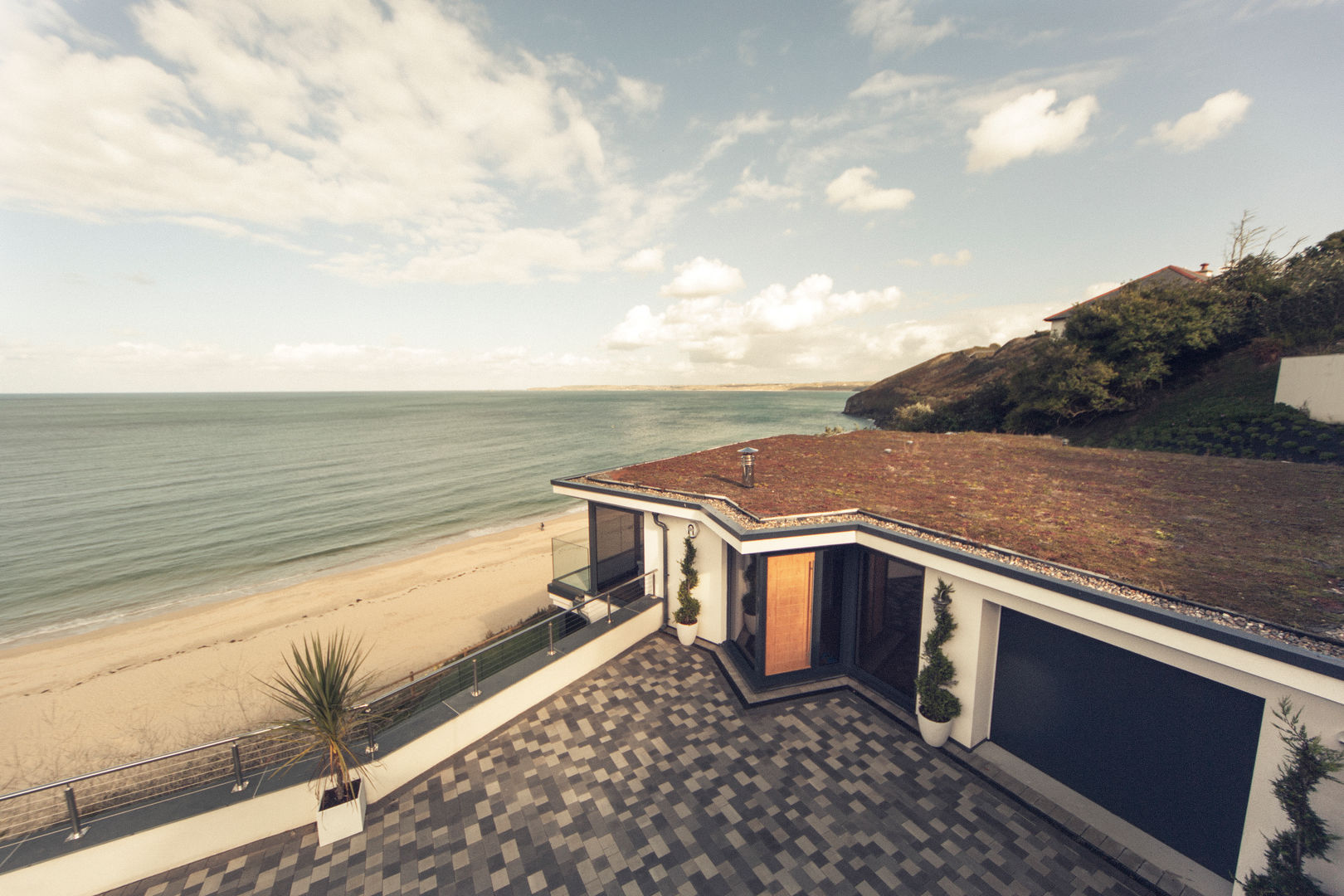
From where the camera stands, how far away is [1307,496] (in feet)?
30.4

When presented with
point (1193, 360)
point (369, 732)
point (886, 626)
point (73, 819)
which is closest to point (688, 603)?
point (886, 626)

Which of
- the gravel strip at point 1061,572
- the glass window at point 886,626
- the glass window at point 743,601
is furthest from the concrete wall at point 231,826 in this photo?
the glass window at point 886,626

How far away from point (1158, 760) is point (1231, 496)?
7064mm

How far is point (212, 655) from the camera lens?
57.5 feet

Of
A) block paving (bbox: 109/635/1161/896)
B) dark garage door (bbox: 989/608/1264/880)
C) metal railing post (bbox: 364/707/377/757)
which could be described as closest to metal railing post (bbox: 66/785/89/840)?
block paving (bbox: 109/635/1161/896)

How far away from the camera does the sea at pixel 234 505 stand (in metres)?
24.0

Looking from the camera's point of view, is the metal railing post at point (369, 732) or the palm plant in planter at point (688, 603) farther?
the palm plant in planter at point (688, 603)

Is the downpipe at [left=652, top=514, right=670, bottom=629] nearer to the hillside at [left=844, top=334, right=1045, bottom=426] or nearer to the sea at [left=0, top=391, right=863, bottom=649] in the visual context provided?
the sea at [left=0, top=391, right=863, bottom=649]

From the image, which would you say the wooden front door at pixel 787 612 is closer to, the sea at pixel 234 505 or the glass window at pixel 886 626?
the glass window at pixel 886 626

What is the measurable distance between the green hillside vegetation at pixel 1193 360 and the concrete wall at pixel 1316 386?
1.50 feet

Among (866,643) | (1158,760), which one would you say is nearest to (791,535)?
(866,643)

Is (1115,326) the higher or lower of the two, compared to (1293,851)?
higher

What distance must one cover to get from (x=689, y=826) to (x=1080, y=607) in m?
5.74

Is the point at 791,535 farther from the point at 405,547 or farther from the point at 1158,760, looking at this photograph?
the point at 405,547
